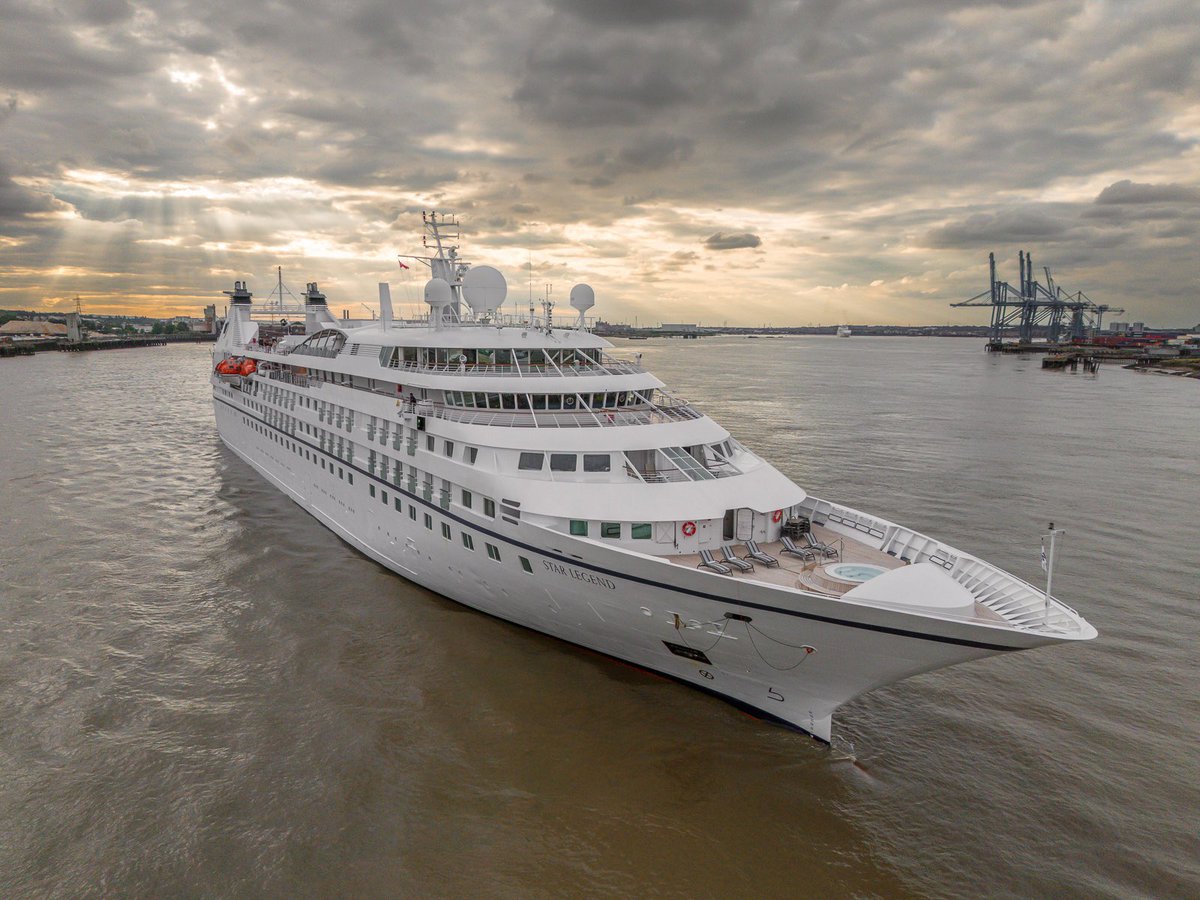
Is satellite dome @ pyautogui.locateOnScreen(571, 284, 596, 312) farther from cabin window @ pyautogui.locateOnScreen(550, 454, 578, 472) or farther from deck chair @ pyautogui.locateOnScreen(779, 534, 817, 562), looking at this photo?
deck chair @ pyautogui.locateOnScreen(779, 534, 817, 562)

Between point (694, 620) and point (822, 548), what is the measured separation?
3.59m

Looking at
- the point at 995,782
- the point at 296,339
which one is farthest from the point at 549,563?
the point at 296,339

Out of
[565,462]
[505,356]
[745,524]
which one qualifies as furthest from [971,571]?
[505,356]

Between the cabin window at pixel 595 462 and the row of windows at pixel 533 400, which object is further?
the row of windows at pixel 533 400

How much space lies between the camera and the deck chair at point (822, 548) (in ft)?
43.8

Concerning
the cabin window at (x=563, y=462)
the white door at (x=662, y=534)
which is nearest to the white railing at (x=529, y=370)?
the cabin window at (x=563, y=462)

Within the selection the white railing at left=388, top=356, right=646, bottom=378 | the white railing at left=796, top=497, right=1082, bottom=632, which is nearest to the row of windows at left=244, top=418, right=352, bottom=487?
the white railing at left=388, top=356, right=646, bottom=378

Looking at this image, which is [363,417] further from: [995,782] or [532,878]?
[995,782]

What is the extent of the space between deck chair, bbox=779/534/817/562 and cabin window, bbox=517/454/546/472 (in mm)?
6162

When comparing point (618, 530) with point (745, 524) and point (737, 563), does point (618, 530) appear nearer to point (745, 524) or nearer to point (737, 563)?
point (737, 563)

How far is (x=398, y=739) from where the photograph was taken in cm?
1291

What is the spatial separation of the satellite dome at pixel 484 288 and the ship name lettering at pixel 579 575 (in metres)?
13.1

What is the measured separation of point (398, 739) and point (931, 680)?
518 inches

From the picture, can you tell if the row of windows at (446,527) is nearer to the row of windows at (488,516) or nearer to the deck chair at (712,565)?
the row of windows at (488,516)
